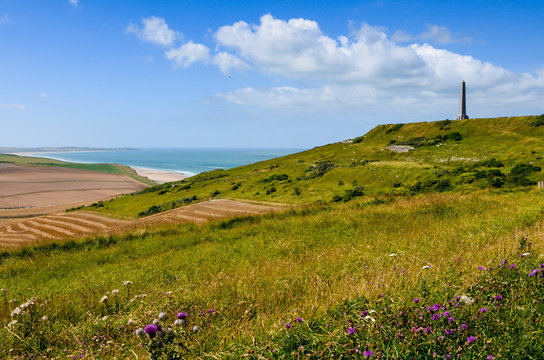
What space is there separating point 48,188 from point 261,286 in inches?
5844

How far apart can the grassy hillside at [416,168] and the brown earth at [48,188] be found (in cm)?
5584

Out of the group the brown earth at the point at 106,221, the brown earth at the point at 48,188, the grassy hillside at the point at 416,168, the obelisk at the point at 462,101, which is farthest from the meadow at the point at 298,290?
the brown earth at the point at 48,188

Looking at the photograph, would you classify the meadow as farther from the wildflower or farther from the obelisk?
the obelisk

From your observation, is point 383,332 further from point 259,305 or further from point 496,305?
point 259,305

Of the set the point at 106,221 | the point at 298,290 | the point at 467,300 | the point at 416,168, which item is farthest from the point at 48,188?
the point at 467,300

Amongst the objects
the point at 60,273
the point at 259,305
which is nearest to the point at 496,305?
the point at 259,305

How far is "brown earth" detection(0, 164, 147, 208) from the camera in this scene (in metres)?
94.9

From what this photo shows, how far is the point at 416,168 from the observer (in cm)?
3684

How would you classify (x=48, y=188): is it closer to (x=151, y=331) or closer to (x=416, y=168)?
(x=416, y=168)

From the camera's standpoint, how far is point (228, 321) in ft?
15.0

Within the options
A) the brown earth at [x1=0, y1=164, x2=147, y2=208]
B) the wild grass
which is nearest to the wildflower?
the wild grass

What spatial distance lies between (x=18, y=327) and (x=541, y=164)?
3988 cm

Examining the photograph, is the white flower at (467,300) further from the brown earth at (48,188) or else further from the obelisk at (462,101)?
the brown earth at (48,188)

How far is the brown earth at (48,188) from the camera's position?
311ft
